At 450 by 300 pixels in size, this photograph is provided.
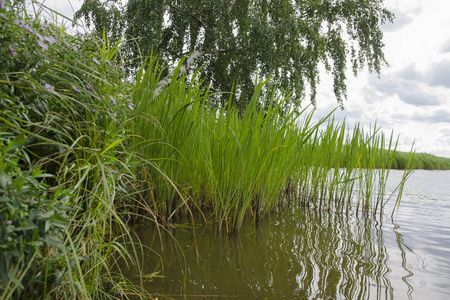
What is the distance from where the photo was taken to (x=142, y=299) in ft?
3.28

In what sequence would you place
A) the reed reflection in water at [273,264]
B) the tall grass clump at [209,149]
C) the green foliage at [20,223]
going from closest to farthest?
the green foliage at [20,223]
the reed reflection in water at [273,264]
the tall grass clump at [209,149]

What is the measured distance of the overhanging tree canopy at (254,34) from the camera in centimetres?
733

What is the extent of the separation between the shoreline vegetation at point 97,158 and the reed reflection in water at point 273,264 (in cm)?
12

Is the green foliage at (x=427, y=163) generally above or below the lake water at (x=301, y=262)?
above

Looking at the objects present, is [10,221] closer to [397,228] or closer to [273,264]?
[273,264]

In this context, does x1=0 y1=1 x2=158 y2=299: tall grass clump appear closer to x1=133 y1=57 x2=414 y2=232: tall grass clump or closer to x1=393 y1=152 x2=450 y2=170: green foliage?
x1=133 y1=57 x2=414 y2=232: tall grass clump

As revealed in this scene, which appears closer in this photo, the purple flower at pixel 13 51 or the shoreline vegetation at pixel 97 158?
the shoreline vegetation at pixel 97 158

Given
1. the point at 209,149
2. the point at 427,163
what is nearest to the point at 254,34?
the point at 209,149

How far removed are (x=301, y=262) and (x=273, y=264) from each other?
0.14 meters

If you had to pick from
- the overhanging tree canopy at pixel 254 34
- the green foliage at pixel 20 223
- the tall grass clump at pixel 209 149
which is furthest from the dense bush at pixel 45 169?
the overhanging tree canopy at pixel 254 34

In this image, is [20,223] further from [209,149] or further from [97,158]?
[209,149]

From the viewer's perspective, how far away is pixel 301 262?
4.57 ft

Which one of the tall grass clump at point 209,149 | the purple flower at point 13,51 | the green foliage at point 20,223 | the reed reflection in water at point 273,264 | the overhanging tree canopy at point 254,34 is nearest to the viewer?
the green foliage at point 20,223

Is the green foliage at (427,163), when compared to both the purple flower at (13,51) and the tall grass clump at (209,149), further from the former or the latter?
the purple flower at (13,51)
